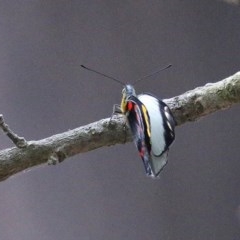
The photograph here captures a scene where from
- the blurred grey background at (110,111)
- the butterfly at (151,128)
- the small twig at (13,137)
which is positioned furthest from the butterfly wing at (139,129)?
the blurred grey background at (110,111)

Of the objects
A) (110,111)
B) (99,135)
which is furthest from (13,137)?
(110,111)

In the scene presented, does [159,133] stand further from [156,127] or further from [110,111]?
[110,111]

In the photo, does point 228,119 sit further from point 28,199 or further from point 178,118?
point 178,118

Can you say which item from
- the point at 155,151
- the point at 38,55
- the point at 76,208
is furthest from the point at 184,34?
the point at 155,151

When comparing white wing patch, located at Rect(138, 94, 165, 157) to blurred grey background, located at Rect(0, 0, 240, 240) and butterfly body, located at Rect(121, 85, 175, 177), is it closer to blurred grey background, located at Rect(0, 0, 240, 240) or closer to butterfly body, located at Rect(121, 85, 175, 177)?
butterfly body, located at Rect(121, 85, 175, 177)

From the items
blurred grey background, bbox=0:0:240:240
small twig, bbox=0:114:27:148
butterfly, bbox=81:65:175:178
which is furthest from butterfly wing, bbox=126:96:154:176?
blurred grey background, bbox=0:0:240:240
